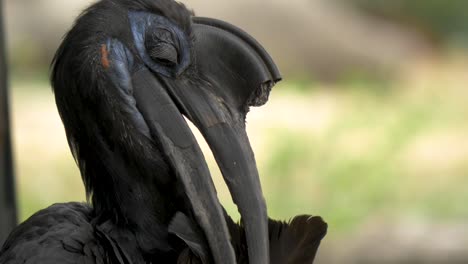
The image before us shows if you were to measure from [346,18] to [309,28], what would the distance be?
31cm

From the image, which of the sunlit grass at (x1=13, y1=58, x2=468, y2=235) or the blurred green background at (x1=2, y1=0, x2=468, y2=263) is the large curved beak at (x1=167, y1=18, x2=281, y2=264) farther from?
the sunlit grass at (x1=13, y1=58, x2=468, y2=235)

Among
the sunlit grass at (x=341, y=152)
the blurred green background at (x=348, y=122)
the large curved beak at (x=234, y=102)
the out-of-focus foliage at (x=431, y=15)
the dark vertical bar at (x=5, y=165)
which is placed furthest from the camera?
the out-of-focus foliage at (x=431, y=15)

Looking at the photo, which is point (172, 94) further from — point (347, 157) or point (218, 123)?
point (347, 157)

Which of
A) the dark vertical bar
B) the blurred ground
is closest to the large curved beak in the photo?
the dark vertical bar

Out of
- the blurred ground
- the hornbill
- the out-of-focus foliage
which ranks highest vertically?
the out-of-focus foliage

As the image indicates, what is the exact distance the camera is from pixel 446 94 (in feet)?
22.0

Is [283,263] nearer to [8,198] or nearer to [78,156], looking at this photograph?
[78,156]

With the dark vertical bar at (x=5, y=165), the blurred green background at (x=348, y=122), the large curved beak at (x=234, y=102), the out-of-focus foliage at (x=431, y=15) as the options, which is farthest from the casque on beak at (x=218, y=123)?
the out-of-focus foliage at (x=431, y=15)

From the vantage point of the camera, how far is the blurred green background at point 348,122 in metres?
5.54

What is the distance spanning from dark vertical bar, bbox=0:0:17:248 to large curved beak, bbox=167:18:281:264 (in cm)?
123

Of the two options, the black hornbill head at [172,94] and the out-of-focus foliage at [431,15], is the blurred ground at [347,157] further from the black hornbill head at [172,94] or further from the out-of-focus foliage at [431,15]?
the black hornbill head at [172,94]

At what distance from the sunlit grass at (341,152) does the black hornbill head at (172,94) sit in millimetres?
3279

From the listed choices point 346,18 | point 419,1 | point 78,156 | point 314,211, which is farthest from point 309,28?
point 78,156

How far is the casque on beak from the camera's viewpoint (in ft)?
6.61
